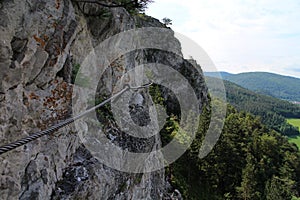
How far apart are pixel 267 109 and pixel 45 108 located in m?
166

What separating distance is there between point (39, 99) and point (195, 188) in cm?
2710

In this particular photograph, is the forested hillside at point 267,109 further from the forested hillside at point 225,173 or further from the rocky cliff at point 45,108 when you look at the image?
the rocky cliff at point 45,108

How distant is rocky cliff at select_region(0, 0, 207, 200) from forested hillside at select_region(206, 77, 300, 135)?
419ft

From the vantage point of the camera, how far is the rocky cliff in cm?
465

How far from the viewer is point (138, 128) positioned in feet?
32.9

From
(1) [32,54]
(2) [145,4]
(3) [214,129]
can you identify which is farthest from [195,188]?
(1) [32,54]

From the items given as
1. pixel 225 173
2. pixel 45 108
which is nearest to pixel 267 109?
pixel 225 173

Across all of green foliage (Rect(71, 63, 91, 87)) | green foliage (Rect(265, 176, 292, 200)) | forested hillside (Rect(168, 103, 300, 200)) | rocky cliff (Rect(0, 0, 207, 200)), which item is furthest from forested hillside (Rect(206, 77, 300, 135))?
rocky cliff (Rect(0, 0, 207, 200))

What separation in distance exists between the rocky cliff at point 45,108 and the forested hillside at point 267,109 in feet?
419

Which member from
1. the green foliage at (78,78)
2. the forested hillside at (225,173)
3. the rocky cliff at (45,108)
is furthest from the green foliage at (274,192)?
the green foliage at (78,78)

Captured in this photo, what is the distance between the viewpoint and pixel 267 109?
15488 centimetres

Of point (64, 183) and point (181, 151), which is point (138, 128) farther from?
point (181, 151)

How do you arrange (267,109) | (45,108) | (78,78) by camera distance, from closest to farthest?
1. (45,108)
2. (78,78)
3. (267,109)

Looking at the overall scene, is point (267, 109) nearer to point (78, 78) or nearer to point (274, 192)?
point (274, 192)
